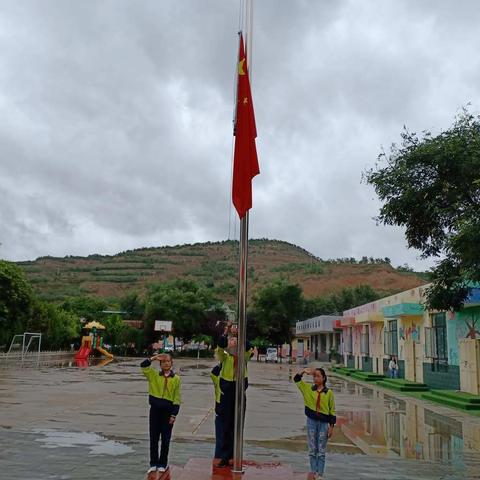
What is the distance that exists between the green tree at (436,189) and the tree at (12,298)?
22971 mm

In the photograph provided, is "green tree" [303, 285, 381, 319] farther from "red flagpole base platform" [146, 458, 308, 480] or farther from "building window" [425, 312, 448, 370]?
"red flagpole base platform" [146, 458, 308, 480]

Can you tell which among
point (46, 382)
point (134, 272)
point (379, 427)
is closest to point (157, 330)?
point (46, 382)

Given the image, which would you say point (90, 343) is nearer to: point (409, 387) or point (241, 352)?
point (409, 387)

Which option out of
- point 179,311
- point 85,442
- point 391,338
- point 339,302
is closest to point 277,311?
point 179,311

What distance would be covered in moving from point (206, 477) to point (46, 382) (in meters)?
18.1

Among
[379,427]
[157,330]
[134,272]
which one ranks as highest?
[134,272]

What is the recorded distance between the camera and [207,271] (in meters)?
122

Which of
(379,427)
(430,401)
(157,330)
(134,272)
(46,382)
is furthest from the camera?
(134,272)

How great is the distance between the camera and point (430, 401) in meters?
19.9

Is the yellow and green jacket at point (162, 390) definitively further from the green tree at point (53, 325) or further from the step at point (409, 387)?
the green tree at point (53, 325)

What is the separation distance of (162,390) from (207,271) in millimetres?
115207

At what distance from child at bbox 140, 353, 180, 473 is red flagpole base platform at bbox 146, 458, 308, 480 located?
0.18m

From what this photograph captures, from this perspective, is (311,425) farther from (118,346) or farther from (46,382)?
(118,346)

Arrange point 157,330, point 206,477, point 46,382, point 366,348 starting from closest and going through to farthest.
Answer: point 206,477
point 46,382
point 366,348
point 157,330
